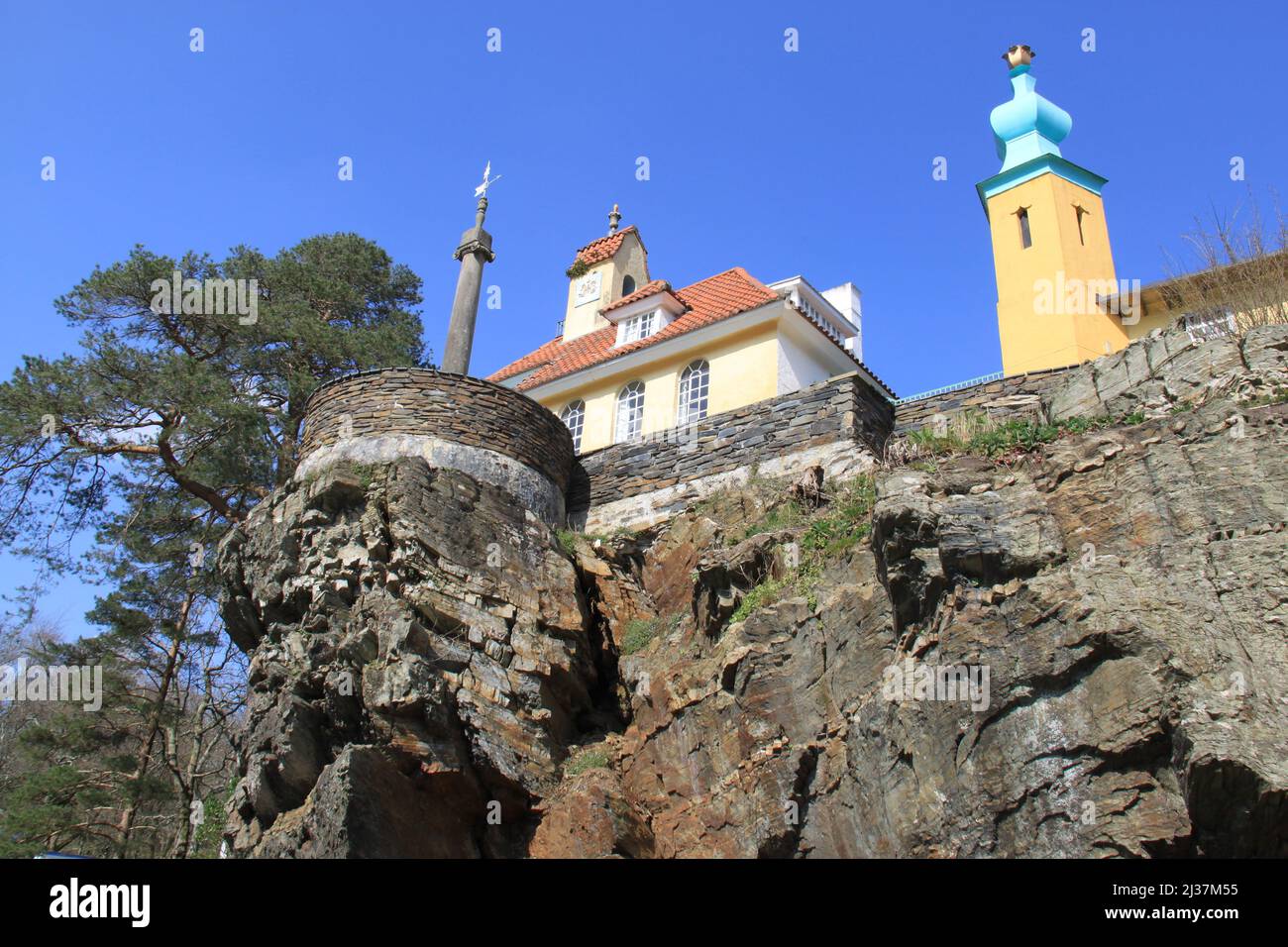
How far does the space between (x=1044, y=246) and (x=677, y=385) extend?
7698 millimetres

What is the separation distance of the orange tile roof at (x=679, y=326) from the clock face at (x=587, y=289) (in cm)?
132

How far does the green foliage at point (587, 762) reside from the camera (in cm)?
1298

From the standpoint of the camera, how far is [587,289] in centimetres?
2744

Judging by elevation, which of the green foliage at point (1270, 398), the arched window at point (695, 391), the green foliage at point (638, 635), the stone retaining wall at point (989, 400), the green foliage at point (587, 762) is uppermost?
the arched window at point (695, 391)

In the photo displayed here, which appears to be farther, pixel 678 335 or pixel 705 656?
pixel 678 335

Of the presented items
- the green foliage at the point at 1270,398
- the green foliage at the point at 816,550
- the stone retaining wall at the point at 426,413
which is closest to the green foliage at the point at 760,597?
the green foliage at the point at 816,550

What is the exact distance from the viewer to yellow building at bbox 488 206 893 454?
65.6ft

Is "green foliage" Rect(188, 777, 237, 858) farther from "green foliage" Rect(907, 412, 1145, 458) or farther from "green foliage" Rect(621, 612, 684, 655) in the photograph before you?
"green foliage" Rect(907, 412, 1145, 458)

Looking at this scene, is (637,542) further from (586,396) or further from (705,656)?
(586,396)

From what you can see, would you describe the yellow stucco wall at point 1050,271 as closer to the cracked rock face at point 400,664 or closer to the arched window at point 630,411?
the arched window at point 630,411

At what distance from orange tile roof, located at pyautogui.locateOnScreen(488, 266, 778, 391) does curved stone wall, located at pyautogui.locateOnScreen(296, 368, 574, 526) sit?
16.6 ft

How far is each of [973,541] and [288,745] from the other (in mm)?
7469
